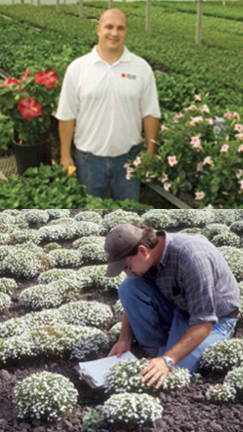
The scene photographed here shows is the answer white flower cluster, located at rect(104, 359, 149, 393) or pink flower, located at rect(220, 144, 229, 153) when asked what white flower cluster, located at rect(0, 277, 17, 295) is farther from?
pink flower, located at rect(220, 144, 229, 153)

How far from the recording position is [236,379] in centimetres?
300

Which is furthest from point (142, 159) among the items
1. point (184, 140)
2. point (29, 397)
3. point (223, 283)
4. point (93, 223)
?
point (29, 397)

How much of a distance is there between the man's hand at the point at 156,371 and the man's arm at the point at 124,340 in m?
0.32

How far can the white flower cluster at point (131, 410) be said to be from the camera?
9.13 ft

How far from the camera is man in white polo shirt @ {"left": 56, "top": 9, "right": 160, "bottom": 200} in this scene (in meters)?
4.39

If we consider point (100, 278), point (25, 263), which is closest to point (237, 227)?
point (100, 278)

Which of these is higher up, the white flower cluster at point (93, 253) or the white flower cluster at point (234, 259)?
the white flower cluster at point (234, 259)

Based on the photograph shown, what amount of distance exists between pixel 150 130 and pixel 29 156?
177cm

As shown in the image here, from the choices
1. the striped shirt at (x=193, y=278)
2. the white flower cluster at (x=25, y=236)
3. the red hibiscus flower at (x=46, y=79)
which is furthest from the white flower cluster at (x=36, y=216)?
the striped shirt at (x=193, y=278)

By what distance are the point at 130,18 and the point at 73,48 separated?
2.42 meters

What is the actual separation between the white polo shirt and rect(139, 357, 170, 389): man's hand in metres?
2.07

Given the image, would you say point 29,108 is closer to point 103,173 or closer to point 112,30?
point 103,173

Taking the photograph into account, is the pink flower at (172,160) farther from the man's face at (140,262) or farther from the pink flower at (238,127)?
the man's face at (140,262)

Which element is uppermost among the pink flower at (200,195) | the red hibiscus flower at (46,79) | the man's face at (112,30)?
the man's face at (112,30)
